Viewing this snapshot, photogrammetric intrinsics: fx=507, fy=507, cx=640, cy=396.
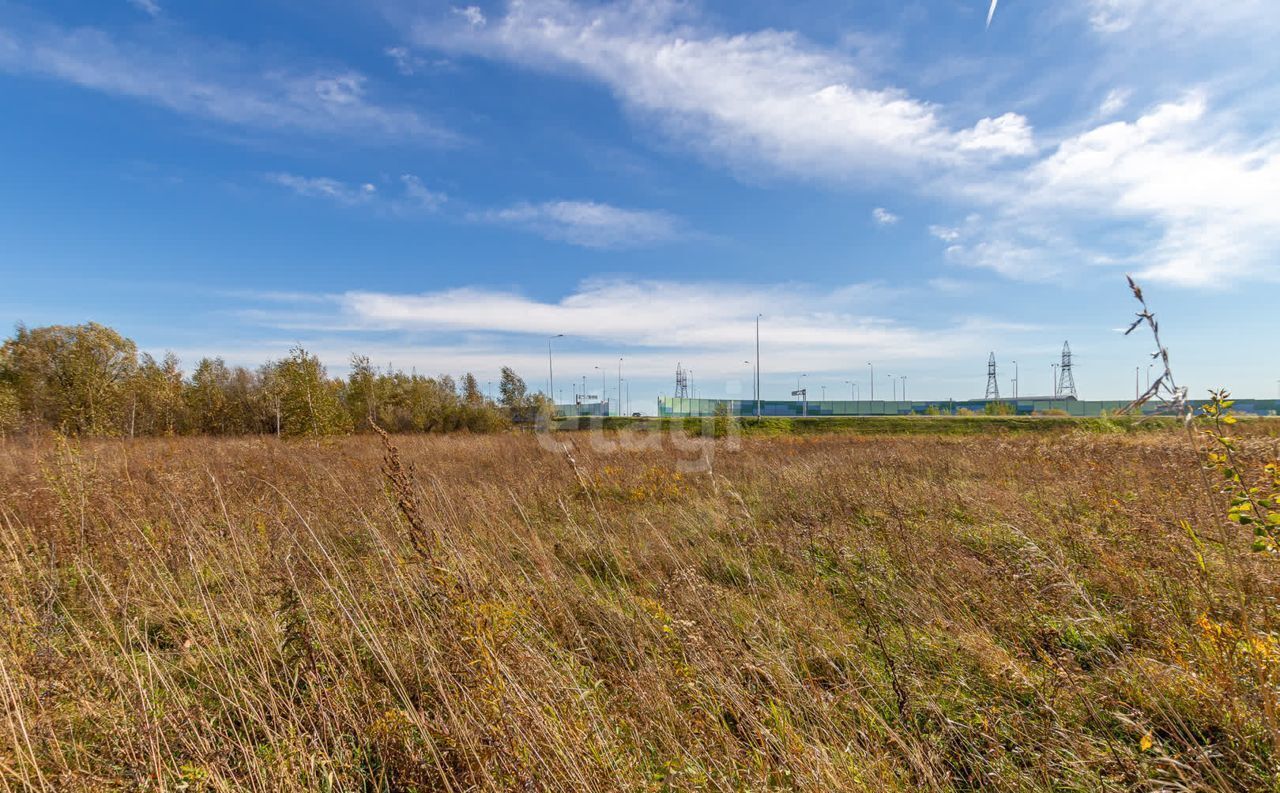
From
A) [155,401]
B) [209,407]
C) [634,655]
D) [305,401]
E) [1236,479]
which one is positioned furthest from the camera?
[209,407]

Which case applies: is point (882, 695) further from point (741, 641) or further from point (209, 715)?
point (209, 715)

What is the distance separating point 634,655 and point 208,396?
135 ft

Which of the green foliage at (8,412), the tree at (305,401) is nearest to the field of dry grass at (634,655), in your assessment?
the tree at (305,401)

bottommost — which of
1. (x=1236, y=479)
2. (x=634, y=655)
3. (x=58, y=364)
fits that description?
(x=634, y=655)

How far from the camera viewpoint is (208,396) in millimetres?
33188

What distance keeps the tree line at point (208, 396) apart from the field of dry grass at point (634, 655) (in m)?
11.5

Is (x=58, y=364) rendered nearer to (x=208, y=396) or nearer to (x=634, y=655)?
(x=208, y=396)

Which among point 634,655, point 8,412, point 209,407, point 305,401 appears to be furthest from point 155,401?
point 634,655

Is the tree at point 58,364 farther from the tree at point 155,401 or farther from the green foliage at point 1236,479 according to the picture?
the green foliage at point 1236,479

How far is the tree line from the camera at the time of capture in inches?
651

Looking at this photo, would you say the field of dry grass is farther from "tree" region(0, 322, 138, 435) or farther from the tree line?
"tree" region(0, 322, 138, 435)

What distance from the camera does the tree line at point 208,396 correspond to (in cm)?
1653

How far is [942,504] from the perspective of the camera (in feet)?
22.5

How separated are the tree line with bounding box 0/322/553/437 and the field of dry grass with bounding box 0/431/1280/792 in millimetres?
11477
